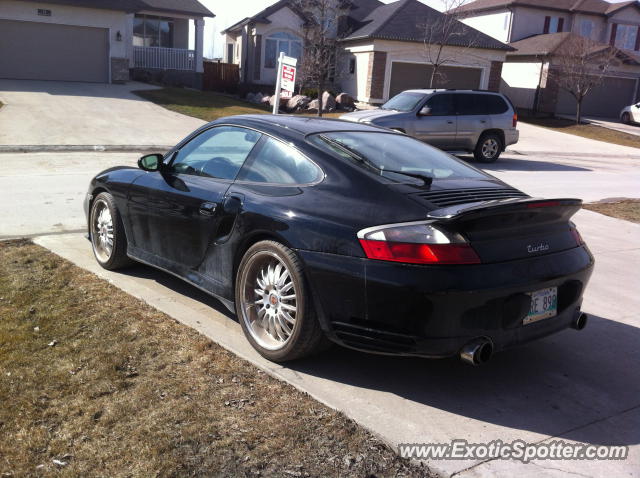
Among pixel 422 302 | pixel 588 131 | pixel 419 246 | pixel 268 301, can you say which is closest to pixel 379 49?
pixel 588 131

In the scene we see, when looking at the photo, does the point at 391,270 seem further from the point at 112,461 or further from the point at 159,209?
the point at 159,209

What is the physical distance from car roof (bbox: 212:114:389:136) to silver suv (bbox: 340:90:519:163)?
1080 centimetres

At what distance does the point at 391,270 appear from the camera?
11.4 ft

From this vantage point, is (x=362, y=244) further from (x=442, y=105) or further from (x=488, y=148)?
(x=488, y=148)

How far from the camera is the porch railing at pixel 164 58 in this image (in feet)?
109

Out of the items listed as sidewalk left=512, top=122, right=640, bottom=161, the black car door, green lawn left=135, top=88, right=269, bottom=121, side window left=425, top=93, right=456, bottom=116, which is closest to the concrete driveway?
green lawn left=135, top=88, right=269, bottom=121

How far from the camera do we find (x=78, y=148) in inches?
638

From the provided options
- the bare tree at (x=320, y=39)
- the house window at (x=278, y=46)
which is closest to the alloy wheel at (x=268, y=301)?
the bare tree at (x=320, y=39)

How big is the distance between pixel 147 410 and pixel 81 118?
19.1 m

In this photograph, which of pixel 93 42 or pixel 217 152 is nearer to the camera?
pixel 217 152

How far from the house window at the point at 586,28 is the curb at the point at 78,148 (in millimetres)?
35474

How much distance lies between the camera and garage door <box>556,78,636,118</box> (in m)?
39.6

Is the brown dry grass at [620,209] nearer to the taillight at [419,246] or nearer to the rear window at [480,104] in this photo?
the rear window at [480,104]

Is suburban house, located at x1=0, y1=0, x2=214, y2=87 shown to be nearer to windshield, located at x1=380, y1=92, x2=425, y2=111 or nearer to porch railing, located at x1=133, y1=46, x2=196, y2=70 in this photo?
porch railing, located at x1=133, y1=46, x2=196, y2=70
